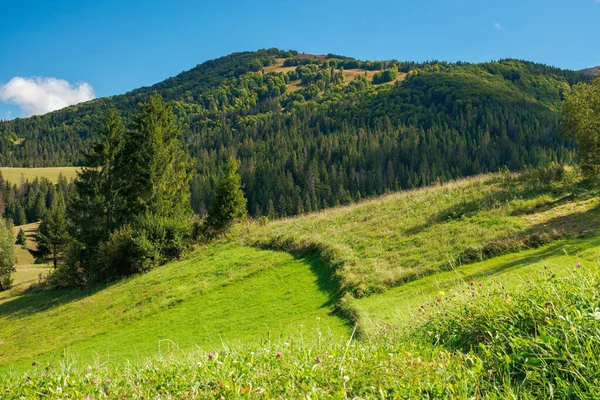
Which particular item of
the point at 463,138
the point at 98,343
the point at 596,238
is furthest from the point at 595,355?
the point at 463,138

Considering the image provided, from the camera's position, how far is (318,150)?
162375mm

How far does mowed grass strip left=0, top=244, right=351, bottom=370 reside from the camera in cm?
1399

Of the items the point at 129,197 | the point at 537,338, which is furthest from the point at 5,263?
the point at 537,338

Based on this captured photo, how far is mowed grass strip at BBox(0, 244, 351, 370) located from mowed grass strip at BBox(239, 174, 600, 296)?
1.83 meters

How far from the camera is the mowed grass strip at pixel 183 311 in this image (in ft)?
45.9

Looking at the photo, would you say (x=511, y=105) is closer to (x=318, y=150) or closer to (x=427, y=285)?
(x=318, y=150)

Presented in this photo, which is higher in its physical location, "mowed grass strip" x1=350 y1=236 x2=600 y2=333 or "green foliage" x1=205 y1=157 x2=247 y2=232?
"green foliage" x1=205 y1=157 x2=247 y2=232

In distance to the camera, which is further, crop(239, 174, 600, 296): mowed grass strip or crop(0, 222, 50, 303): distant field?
crop(0, 222, 50, 303): distant field

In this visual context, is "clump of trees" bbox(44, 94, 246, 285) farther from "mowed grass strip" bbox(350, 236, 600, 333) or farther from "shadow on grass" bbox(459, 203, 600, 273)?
"shadow on grass" bbox(459, 203, 600, 273)

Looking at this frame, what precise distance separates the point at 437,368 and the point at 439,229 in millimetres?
15992

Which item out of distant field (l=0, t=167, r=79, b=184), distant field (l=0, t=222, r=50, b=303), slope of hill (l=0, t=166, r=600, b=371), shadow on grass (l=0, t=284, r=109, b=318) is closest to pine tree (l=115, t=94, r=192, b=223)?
shadow on grass (l=0, t=284, r=109, b=318)

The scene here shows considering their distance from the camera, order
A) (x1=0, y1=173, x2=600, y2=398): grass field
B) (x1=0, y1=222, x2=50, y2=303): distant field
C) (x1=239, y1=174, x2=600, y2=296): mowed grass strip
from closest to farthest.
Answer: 1. (x1=0, y1=173, x2=600, y2=398): grass field
2. (x1=239, y1=174, x2=600, y2=296): mowed grass strip
3. (x1=0, y1=222, x2=50, y2=303): distant field

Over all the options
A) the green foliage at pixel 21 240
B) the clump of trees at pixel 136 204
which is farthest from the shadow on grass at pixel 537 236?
the green foliage at pixel 21 240

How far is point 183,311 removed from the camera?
18.8 meters
